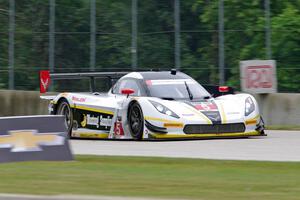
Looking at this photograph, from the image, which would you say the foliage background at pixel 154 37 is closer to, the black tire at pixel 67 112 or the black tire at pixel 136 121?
the black tire at pixel 67 112

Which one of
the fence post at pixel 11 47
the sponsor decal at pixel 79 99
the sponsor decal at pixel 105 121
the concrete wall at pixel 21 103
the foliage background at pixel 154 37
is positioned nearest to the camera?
the sponsor decal at pixel 105 121

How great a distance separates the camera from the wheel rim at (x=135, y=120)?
17.4 meters

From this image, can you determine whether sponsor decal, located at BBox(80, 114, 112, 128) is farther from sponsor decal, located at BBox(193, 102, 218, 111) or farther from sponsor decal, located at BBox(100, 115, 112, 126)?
sponsor decal, located at BBox(193, 102, 218, 111)

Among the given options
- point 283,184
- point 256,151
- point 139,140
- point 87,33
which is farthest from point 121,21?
point 283,184

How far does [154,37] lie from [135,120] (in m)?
8.60

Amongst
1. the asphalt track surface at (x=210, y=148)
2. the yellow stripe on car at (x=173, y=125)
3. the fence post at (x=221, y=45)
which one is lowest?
the asphalt track surface at (x=210, y=148)

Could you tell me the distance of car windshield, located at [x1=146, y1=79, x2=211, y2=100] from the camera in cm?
1797

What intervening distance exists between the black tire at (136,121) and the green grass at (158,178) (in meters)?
3.91

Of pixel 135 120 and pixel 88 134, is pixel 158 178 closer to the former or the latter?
pixel 135 120

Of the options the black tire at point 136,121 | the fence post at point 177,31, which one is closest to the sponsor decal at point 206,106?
the black tire at point 136,121

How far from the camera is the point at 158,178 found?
10.8 metres

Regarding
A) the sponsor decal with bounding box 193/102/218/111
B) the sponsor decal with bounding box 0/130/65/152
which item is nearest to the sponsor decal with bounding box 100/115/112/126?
the sponsor decal with bounding box 193/102/218/111

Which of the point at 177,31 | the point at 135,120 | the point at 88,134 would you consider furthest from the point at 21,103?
the point at 135,120

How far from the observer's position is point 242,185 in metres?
9.99
